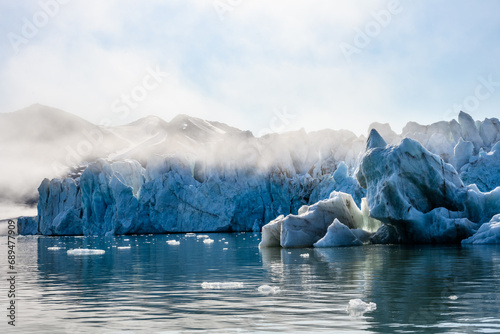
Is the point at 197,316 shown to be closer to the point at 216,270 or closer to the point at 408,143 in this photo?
the point at 216,270

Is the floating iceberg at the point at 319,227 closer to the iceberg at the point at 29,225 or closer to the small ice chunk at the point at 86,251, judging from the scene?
the small ice chunk at the point at 86,251

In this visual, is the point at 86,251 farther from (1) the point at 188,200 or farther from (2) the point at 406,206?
(1) the point at 188,200

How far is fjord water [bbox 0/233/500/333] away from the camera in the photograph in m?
7.59

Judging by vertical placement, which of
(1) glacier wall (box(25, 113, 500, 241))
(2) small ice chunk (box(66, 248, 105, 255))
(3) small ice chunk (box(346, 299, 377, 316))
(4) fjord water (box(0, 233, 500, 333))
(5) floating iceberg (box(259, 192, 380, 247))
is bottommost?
(4) fjord water (box(0, 233, 500, 333))

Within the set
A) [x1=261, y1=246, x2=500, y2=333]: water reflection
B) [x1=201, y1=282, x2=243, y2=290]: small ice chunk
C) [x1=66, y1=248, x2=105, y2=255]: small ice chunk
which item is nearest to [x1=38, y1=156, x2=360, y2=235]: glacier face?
[x1=66, y1=248, x2=105, y2=255]: small ice chunk

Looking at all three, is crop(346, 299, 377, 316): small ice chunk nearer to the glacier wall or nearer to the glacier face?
the glacier wall

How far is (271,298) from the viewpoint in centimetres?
1020

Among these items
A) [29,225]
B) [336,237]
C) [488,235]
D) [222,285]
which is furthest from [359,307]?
[29,225]

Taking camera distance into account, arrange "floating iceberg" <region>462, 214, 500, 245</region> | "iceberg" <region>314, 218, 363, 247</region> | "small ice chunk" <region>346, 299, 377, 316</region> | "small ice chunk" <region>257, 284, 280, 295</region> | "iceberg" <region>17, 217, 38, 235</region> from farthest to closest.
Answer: "iceberg" <region>17, 217, 38, 235</region>, "iceberg" <region>314, 218, 363, 247</region>, "floating iceberg" <region>462, 214, 500, 245</region>, "small ice chunk" <region>257, 284, 280, 295</region>, "small ice chunk" <region>346, 299, 377, 316</region>

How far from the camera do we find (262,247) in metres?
29.7

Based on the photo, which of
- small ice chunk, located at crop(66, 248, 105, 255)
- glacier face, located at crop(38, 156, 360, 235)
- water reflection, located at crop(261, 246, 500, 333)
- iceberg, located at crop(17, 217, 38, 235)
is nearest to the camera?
water reflection, located at crop(261, 246, 500, 333)

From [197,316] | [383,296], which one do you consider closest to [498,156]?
[383,296]

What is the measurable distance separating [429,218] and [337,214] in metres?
5.17

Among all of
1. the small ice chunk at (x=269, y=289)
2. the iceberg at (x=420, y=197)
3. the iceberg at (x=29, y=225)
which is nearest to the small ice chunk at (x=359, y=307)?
the small ice chunk at (x=269, y=289)
